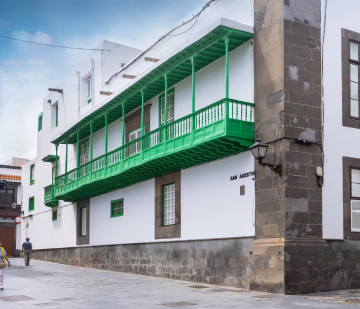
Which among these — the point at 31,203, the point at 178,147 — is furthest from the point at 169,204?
the point at 31,203

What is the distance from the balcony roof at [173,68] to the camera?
577 inches

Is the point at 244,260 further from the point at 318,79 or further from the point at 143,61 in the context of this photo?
the point at 143,61

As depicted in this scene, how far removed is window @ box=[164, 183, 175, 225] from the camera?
18.3 metres

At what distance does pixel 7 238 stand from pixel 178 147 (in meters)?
29.4

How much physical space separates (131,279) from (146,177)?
3.74 meters

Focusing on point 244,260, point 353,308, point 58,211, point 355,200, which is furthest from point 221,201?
point 58,211

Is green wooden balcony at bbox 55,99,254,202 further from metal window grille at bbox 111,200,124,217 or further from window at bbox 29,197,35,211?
window at bbox 29,197,35,211

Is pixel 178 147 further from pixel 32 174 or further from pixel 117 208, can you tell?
pixel 32 174

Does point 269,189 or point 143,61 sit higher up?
point 143,61

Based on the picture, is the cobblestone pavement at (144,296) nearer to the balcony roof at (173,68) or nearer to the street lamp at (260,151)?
the street lamp at (260,151)

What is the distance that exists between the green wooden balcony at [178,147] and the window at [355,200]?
300cm

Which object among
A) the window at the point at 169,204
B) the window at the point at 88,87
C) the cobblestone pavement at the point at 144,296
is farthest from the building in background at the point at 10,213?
the cobblestone pavement at the point at 144,296

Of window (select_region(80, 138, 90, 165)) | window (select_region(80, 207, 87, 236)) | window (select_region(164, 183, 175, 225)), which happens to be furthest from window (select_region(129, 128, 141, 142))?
window (select_region(80, 207, 87, 236))

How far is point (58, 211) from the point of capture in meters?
28.9
